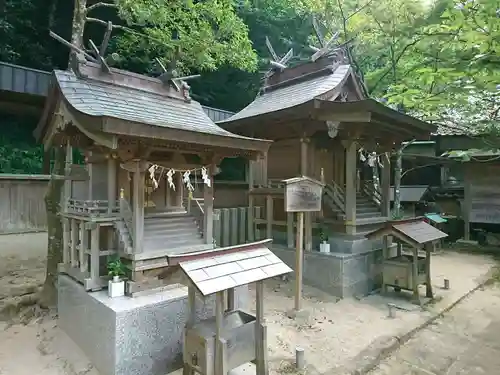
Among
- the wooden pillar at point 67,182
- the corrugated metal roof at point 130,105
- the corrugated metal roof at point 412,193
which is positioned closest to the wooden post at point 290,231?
the corrugated metal roof at point 130,105

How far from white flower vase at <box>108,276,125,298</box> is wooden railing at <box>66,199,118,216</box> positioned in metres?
1.04

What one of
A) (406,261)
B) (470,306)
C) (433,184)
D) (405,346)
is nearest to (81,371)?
(405,346)

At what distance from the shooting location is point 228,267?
3859 millimetres

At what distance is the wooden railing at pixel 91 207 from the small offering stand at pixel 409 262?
541 centimetres

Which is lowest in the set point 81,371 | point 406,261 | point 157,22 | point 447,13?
point 81,371

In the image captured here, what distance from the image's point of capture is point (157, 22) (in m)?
8.74

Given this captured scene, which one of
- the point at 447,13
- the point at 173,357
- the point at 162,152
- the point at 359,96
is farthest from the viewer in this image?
the point at 359,96

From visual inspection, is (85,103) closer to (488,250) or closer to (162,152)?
(162,152)

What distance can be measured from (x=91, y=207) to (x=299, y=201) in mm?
3499

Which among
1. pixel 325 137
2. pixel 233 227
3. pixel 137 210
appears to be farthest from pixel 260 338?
pixel 325 137

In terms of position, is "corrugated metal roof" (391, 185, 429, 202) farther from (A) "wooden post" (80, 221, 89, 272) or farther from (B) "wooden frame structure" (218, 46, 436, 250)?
(A) "wooden post" (80, 221, 89, 272)

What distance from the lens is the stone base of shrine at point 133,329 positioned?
445cm

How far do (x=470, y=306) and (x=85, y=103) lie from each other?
8.25 meters

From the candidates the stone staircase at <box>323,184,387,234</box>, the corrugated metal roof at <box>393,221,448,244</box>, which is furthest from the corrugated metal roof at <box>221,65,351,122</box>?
the corrugated metal roof at <box>393,221,448,244</box>
